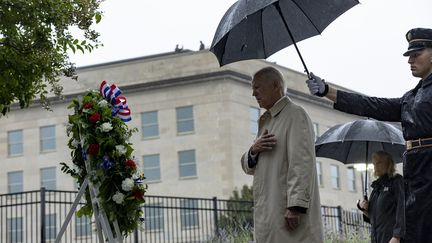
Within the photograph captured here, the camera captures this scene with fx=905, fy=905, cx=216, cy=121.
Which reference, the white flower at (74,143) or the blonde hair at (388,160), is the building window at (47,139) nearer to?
the white flower at (74,143)

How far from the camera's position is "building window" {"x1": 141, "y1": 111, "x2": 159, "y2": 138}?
56.8m

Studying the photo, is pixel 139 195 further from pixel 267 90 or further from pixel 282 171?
pixel 282 171

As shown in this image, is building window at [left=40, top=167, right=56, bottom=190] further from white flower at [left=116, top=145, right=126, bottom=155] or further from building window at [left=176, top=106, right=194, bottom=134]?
white flower at [left=116, top=145, right=126, bottom=155]

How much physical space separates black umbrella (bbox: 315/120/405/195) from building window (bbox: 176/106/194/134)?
43865mm

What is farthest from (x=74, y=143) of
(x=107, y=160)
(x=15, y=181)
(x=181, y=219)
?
(x=15, y=181)

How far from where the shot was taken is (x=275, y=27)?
8484mm

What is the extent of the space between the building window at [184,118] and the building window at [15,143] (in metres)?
11.4

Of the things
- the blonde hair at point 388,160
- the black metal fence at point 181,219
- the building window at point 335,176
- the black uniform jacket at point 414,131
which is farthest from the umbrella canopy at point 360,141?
the building window at point 335,176

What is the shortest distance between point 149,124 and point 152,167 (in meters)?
2.72

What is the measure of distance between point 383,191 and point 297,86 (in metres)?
51.1

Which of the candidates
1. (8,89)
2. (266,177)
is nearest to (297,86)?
(8,89)

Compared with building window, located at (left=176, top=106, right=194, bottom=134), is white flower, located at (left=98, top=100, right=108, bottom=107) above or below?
below

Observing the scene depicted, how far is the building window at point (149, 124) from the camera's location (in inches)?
2235

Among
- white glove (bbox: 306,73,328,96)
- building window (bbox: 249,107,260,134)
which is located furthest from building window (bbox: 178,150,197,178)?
white glove (bbox: 306,73,328,96)
